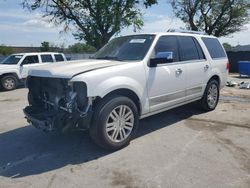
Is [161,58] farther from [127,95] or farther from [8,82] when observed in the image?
[8,82]

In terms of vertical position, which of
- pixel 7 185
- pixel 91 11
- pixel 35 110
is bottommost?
pixel 7 185

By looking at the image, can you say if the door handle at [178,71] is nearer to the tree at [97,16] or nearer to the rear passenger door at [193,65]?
the rear passenger door at [193,65]

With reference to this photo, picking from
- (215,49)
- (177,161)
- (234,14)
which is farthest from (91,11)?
(177,161)

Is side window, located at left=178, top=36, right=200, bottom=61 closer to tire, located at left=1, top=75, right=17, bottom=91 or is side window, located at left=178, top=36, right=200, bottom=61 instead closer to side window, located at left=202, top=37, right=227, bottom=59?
side window, located at left=202, top=37, right=227, bottom=59

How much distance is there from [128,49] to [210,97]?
2.75 meters

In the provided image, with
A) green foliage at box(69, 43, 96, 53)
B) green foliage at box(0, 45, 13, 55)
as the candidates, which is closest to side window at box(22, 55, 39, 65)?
green foliage at box(0, 45, 13, 55)

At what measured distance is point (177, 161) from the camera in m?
4.52

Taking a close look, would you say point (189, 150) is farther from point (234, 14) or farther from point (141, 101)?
point (234, 14)

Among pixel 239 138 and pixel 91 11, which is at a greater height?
pixel 91 11

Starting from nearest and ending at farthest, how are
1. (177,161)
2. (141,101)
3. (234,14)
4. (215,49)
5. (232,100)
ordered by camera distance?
1. (177,161)
2. (141,101)
3. (215,49)
4. (232,100)
5. (234,14)

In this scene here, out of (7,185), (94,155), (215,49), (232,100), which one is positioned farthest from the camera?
(232,100)

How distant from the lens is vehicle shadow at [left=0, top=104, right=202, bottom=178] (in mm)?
4477

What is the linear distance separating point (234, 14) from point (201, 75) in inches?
1016

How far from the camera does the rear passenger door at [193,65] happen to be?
639 cm
